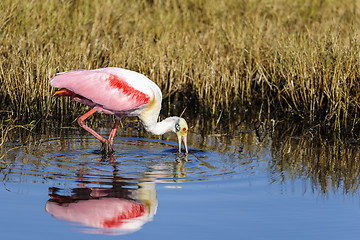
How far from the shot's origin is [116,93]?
297 inches

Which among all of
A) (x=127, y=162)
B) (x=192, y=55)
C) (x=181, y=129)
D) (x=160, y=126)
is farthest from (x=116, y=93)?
(x=192, y=55)

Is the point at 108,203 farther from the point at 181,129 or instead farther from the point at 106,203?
the point at 181,129

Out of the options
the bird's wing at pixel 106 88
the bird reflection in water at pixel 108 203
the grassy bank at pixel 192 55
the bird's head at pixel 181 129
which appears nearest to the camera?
→ the bird reflection in water at pixel 108 203

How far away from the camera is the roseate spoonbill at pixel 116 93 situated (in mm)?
7484

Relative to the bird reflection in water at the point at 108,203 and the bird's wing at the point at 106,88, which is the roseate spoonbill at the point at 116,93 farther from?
the bird reflection in water at the point at 108,203

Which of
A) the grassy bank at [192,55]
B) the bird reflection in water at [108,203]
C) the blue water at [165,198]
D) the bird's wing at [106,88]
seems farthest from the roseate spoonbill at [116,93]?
the bird reflection in water at [108,203]

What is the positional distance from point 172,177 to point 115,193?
74 centimetres

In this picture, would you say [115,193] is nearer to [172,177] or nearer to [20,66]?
[172,177]

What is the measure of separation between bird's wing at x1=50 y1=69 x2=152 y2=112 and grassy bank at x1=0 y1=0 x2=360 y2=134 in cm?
122

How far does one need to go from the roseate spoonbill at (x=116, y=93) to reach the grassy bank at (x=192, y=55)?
3.97ft

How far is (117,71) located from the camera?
303 inches

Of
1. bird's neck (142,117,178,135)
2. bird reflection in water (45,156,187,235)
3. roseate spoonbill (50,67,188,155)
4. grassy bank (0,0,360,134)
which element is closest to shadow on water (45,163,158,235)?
bird reflection in water (45,156,187,235)

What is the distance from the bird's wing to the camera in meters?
7.48

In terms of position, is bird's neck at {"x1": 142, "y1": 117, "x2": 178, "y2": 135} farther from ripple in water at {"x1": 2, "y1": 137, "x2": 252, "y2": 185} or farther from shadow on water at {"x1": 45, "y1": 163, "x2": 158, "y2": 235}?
shadow on water at {"x1": 45, "y1": 163, "x2": 158, "y2": 235}
